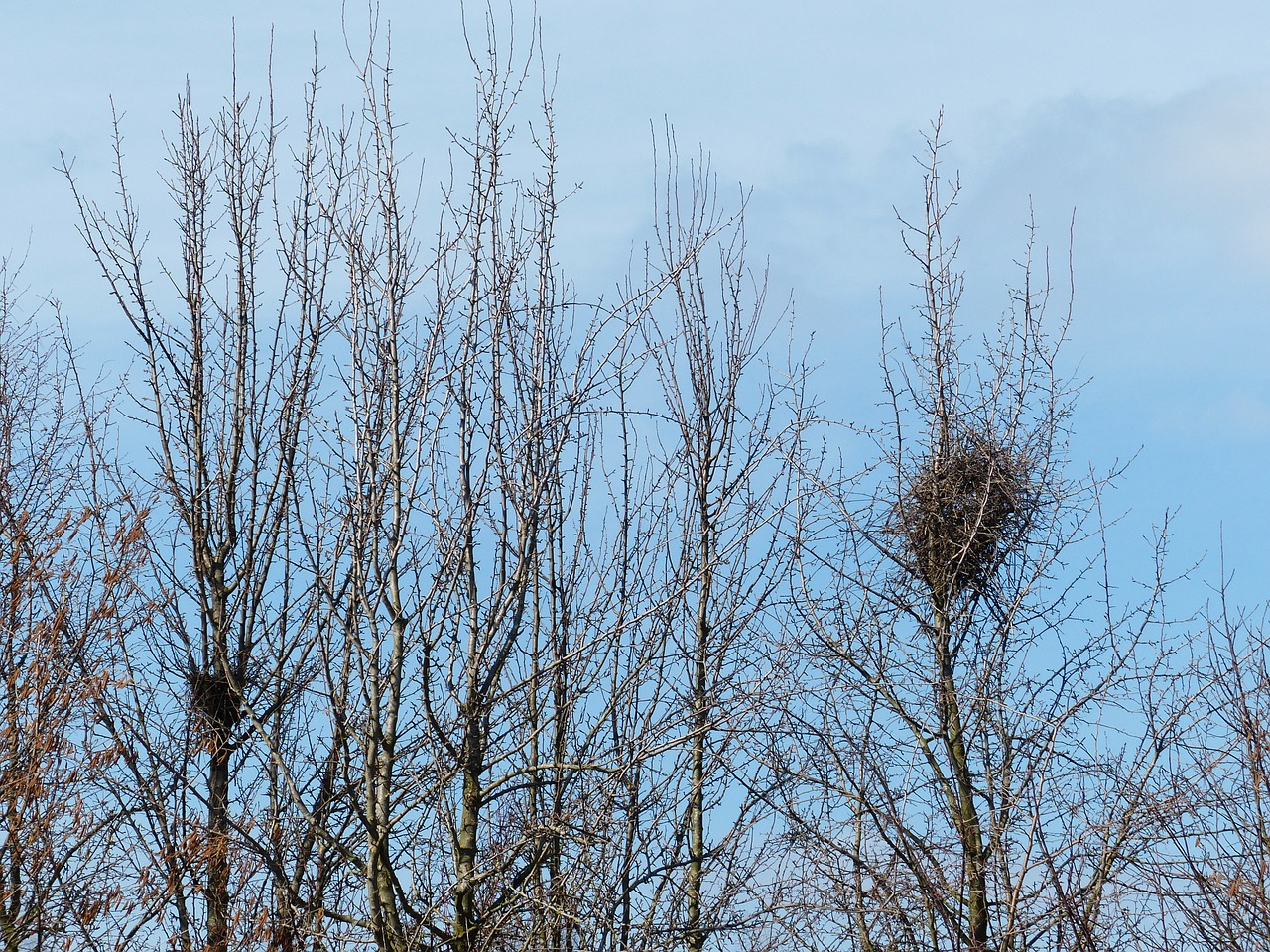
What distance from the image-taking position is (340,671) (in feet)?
22.6

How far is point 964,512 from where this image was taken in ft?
32.0

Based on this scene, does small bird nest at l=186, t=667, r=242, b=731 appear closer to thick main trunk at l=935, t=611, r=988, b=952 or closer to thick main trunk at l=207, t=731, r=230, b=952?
thick main trunk at l=207, t=731, r=230, b=952

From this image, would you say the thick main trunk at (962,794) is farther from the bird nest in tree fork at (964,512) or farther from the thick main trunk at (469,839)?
the thick main trunk at (469,839)

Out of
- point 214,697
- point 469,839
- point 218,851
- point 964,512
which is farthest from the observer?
point 964,512

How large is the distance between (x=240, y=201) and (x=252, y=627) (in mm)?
3356

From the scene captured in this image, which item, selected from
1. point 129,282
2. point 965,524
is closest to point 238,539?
point 129,282

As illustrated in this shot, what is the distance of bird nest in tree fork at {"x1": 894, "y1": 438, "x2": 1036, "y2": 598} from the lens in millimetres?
9664

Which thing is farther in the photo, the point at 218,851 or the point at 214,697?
the point at 214,697

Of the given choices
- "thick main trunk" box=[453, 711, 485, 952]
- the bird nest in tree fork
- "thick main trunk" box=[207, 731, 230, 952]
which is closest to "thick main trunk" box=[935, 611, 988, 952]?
the bird nest in tree fork

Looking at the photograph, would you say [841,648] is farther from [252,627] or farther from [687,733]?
[252,627]

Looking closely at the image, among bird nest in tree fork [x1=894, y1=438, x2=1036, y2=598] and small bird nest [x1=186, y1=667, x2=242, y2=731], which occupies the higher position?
bird nest in tree fork [x1=894, y1=438, x2=1036, y2=598]

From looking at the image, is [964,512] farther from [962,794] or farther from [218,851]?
[218,851]

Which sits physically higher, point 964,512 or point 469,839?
point 964,512

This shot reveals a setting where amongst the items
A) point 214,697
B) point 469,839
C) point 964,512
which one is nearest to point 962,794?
point 964,512
